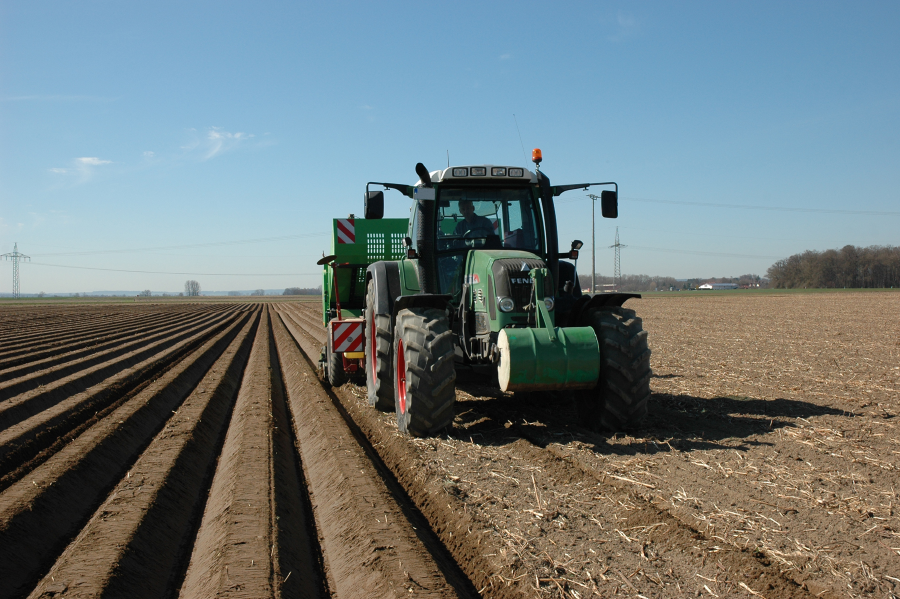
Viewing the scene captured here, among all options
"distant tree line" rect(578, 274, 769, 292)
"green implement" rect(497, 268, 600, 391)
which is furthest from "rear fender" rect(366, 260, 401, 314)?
"distant tree line" rect(578, 274, 769, 292)

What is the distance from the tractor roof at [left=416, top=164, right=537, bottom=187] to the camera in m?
6.26

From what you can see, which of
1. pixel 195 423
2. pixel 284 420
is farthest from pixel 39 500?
pixel 284 420

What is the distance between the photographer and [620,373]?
17.9 ft

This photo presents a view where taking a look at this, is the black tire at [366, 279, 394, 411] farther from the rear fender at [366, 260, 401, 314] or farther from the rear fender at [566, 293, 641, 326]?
the rear fender at [566, 293, 641, 326]

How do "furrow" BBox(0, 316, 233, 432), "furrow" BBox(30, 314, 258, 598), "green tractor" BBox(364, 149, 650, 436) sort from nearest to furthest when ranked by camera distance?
"furrow" BBox(30, 314, 258, 598) → "green tractor" BBox(364, 149, 650, 436) → "furrow" BBox(0, 316, 233, 432)

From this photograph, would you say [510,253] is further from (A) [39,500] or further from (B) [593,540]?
(A) [39,500]

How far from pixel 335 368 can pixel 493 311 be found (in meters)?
4.05

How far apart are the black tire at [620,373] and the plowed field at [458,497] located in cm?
20

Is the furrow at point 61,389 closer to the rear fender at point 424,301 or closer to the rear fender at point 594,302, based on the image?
the rear fender at point 424,301

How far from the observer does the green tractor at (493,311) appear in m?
5.32

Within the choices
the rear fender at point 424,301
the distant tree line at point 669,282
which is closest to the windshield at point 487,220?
the rear fender at point 424,301

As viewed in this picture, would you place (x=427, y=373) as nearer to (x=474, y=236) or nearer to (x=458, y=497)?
(x=458, y=497)

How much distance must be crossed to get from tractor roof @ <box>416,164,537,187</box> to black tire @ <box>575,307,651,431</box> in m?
1.59

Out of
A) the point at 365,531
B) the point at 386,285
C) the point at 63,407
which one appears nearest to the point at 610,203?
the point at 386,285
